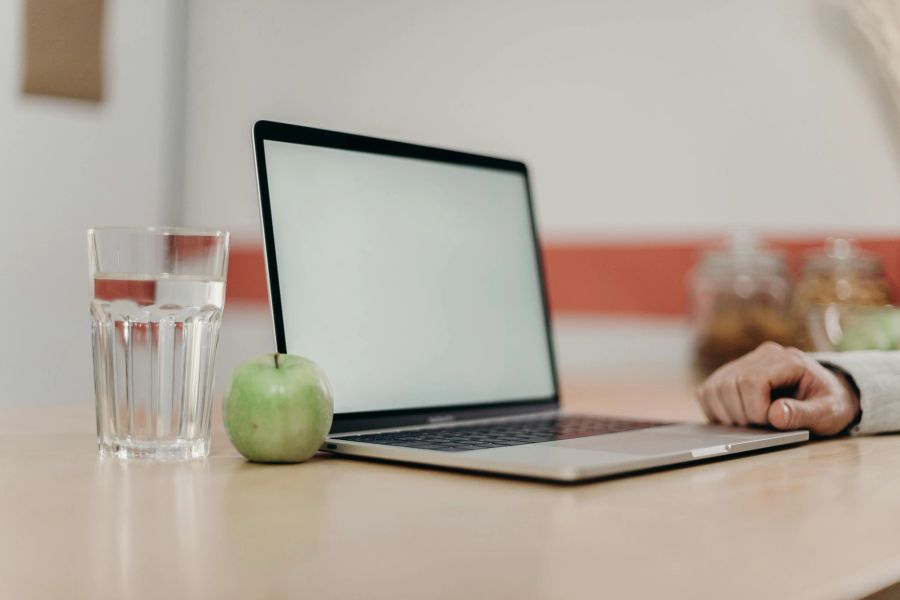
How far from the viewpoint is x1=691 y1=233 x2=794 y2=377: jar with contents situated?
1637mm

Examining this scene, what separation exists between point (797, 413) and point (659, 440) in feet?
0.62

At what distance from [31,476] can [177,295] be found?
0.62 ft

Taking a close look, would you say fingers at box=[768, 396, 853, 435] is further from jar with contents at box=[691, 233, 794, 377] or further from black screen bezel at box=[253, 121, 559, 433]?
jar with contents at box=[691, 233, 794, 377]

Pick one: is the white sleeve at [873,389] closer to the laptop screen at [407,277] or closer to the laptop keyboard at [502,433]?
the laptop keyboard at [502,433]

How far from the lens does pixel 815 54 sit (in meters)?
1.88

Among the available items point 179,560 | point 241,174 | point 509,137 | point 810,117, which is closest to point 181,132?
point 241,174

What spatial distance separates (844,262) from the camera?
168 cm

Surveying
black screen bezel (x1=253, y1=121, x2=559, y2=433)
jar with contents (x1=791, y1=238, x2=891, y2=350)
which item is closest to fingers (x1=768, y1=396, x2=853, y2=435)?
black screen bezel (x1=253, y1=121, x2=559, y2=433)

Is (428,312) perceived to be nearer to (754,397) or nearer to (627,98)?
(754,397)

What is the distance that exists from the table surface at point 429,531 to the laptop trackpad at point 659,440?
0.04 m

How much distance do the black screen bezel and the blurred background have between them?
50 centimetres

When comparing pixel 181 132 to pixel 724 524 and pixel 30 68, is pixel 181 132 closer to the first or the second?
pixel 30 68

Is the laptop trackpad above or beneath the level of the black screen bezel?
beneath

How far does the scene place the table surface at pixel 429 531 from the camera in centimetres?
44
